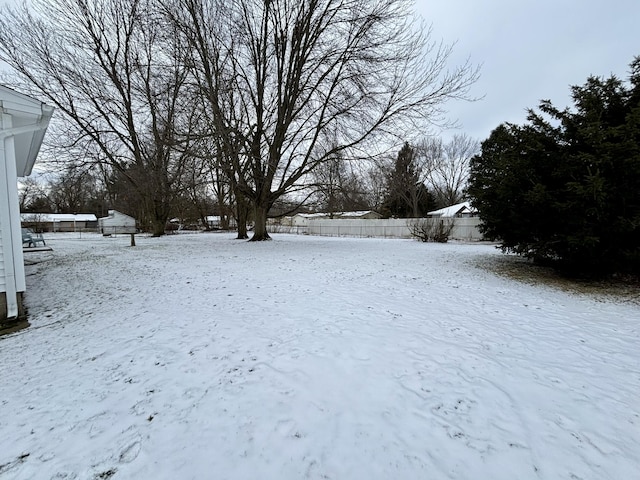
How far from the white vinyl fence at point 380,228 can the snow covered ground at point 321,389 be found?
1550 centimetres

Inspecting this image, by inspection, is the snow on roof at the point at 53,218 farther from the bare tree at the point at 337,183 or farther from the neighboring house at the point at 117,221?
the bare tree at the point at 337,183

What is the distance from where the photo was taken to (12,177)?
431cm

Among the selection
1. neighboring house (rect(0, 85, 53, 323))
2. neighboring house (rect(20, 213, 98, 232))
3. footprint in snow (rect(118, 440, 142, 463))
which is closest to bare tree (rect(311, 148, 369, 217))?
neighboring house (rect(0, 85, 53, 323))

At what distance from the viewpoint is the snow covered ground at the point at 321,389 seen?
188 cm

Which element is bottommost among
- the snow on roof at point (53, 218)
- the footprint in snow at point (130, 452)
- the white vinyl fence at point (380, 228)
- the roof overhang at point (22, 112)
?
the footprint in snow at point (130, 452)

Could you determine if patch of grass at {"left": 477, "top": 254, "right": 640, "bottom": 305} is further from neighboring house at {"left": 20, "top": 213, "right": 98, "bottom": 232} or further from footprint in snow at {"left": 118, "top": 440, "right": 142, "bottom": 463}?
neighboring house at {"left": 20, "top": 213, "right": 98, "bottom": 232}

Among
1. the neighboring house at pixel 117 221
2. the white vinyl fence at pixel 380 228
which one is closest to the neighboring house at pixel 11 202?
the white vinyl fence at pixel 380 228

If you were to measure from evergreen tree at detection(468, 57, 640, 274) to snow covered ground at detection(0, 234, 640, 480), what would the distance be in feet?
5.39

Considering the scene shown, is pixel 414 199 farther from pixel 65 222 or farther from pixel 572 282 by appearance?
pixel 65 222

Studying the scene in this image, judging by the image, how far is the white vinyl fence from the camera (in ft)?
65.9

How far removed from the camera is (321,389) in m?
2.61

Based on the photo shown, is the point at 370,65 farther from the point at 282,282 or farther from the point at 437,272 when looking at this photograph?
the point at 282,282

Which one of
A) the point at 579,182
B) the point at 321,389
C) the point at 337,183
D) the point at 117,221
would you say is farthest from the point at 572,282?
the point at 117,221

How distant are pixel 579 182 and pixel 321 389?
22.6 ft
